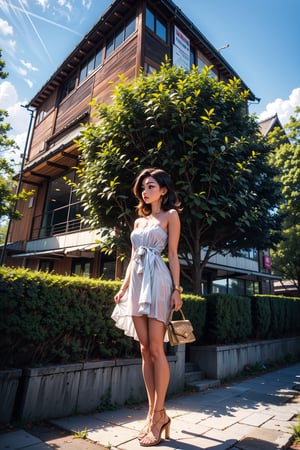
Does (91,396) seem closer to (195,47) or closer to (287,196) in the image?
(287,196)

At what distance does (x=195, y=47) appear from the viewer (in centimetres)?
1443

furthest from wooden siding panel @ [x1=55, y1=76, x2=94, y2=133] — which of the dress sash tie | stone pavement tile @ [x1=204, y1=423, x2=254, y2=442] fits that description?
Answer: stone pavement tile @ [x1=204, y1=423, x2=254, y2=442]

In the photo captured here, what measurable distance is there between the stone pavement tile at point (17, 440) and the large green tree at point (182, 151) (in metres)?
3.69

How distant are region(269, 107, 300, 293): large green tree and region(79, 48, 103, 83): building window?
919 cm

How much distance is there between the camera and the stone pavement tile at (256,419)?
2.99 meters

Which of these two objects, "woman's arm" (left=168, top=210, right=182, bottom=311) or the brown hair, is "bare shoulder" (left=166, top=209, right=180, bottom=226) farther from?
the brown hair

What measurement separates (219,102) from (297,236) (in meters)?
11.7

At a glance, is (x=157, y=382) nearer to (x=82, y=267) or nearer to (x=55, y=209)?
(x=82, y=267)

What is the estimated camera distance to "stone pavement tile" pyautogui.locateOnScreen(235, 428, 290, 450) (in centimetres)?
231

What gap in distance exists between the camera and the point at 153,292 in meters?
2.41

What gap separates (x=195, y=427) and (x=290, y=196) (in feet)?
43.1

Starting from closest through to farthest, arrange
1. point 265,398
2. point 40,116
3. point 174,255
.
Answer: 1. point 174,255
2. point 265,398
3. point 40,116

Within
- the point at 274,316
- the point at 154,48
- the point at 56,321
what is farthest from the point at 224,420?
the point at 154,48

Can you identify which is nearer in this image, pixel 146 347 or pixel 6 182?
pixel 146 347
